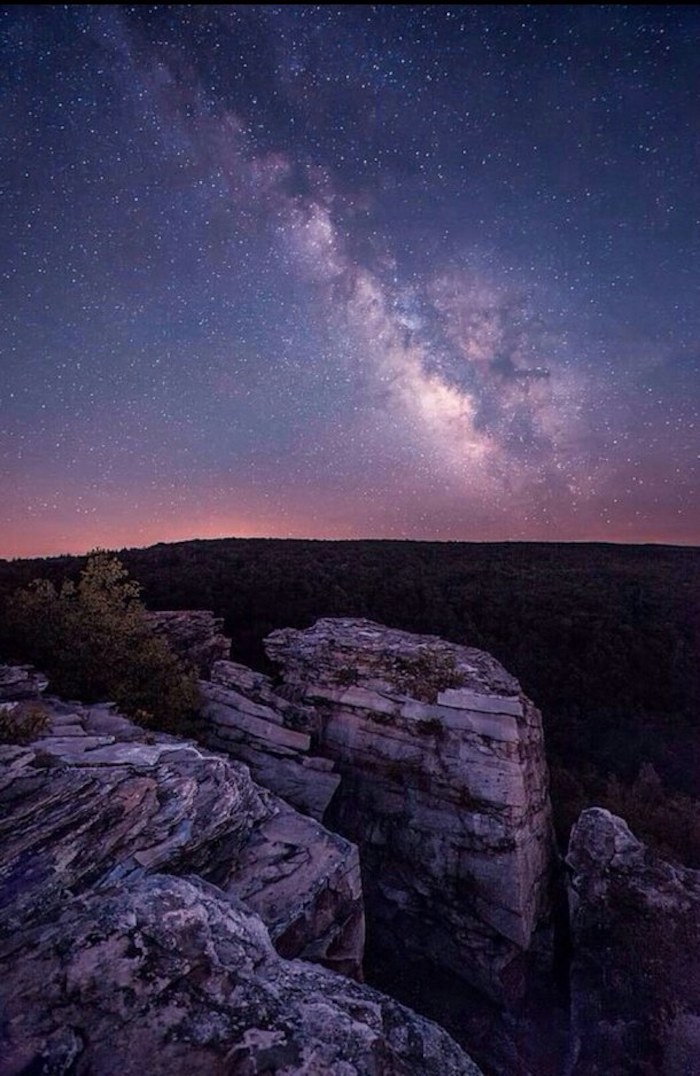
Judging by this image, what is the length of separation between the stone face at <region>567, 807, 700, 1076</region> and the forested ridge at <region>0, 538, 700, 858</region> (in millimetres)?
4443

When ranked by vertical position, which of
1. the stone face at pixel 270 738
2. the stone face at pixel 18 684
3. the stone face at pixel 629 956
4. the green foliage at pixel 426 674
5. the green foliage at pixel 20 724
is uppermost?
the stone face at pixel 18 684

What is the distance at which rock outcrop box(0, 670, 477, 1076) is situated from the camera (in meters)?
4.88

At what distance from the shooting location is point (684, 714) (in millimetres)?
22688

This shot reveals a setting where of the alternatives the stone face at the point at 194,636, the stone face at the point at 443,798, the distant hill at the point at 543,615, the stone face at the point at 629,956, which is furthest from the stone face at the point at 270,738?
the stone face at the point at 629,956

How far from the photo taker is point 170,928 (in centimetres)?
588

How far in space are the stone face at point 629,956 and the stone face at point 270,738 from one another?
284 inches

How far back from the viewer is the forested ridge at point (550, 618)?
68.6ft

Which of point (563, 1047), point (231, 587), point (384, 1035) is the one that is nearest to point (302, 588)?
point (231, 587)

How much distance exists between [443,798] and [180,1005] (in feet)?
31.5

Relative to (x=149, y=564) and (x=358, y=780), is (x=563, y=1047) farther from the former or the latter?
(x=149, y=564)

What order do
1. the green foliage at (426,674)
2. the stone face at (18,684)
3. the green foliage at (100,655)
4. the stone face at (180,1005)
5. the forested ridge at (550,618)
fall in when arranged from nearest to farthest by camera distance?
the stone face at (180,1005)
the stone face at (18,684)
the green foliage at (100,655)
the green foliage at (426,674)
the forested ridge at (550,618)

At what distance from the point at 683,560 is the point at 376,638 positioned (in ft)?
162

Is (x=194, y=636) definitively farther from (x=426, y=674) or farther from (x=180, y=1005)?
(x=180, y=1005)

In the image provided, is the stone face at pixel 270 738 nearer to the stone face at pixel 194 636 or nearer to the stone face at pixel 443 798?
the stone face at pixel 443 798
